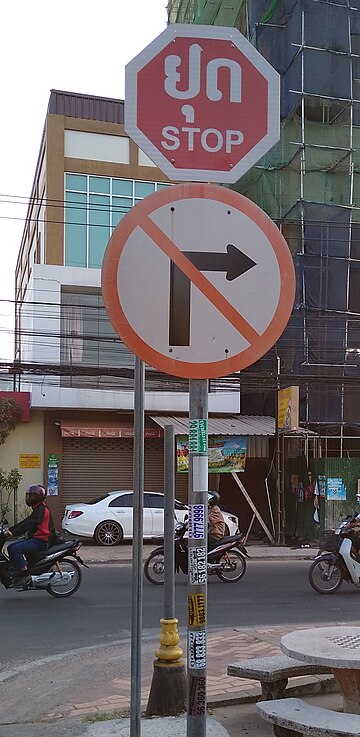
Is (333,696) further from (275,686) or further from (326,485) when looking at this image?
(326,485)

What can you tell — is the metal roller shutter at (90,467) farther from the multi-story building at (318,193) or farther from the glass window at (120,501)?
the multi-story building at (318,193)

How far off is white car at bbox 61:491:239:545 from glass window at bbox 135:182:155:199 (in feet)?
35.4

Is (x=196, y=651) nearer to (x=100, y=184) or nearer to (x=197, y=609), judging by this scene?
(x=197, y=609)

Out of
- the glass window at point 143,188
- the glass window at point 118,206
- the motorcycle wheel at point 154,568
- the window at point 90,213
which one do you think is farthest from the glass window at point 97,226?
the motorcycle wheel at point 154,568

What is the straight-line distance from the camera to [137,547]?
3.64 meters

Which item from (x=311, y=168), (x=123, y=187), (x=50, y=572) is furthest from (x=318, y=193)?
(x=50, y=572)

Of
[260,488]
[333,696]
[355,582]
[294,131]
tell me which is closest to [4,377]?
[260,488]

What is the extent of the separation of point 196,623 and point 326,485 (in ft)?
59.3

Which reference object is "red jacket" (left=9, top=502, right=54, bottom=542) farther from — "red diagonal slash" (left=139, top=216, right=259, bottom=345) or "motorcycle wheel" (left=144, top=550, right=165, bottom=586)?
"red diagonal slash" (left=139, top=216, right=259, bottom=345)

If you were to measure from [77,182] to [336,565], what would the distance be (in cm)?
1695

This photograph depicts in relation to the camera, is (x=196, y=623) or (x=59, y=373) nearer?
(x=196, y=623)

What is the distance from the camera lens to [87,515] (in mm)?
19406

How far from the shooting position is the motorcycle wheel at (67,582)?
11571 mm

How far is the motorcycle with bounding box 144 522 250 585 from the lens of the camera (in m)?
12.9
